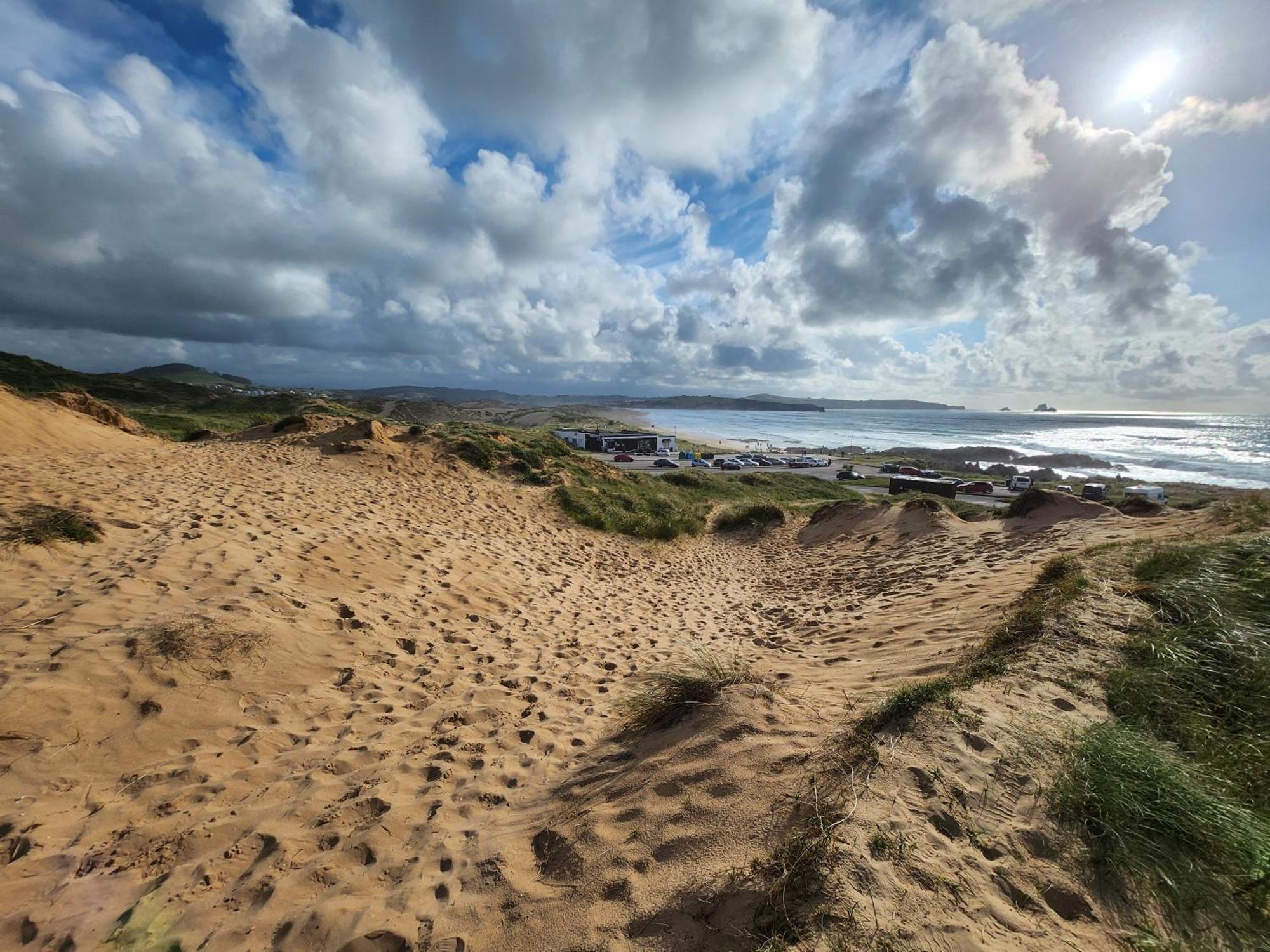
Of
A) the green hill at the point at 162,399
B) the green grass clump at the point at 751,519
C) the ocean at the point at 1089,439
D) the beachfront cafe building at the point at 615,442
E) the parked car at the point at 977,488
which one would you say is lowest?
the ocean at the point at 1089,439

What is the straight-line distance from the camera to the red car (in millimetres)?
45500

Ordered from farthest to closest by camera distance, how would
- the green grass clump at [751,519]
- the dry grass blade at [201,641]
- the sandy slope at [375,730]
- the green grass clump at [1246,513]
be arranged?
the green grass clump at [751,519] < the green grass clump at [1246,513] < the dry grass blade at [201,641] < the sandy slope at [375,730]

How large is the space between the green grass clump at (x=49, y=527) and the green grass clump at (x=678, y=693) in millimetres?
7402

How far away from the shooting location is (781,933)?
7.22 ft

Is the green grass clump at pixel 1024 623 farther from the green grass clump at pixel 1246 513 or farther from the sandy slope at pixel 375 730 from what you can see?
the green grass clump at pixel 1246 513

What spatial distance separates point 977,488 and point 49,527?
56.5m

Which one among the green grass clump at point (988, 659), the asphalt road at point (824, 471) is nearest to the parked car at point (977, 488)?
the asphalt road at point (824, 471)

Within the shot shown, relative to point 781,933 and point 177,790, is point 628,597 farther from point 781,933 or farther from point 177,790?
point 781,933

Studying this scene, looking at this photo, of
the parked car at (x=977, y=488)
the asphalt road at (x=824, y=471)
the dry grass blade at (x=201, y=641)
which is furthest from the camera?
the parked car at (x=977, y=488)

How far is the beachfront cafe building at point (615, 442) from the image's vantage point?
60688 millimetres

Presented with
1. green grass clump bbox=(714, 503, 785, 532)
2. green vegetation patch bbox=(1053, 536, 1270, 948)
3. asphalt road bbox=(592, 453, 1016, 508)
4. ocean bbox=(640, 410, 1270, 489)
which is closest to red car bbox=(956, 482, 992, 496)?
asphalt road bbox=(592, 453, 1016, 508)

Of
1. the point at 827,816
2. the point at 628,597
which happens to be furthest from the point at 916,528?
the point at 827,816

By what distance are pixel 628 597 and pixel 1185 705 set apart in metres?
7.56

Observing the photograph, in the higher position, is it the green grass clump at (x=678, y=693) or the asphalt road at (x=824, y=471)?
the green grass clump at (x=678, y=693)
